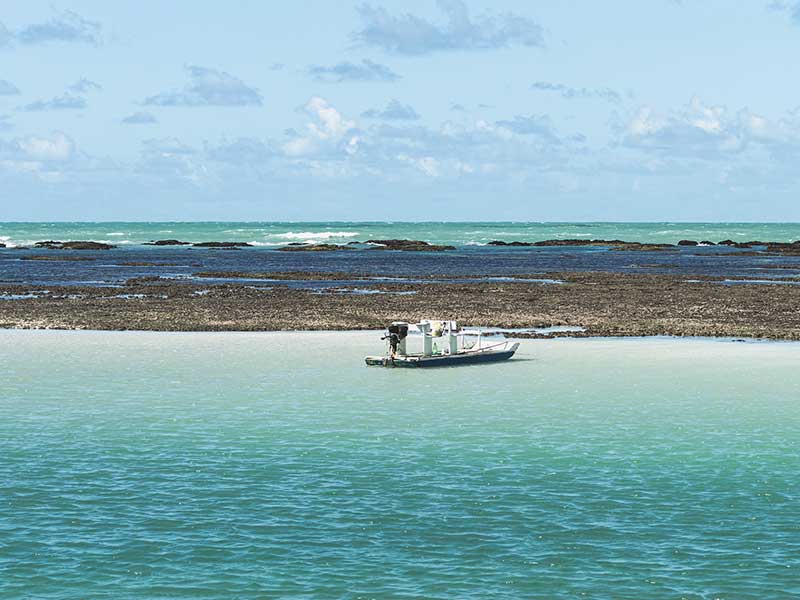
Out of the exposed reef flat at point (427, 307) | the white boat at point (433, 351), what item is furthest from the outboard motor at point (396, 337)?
the exposed reef flat at point (427, 307)

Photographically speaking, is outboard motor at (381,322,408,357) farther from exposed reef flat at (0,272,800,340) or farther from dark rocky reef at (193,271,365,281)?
dark rocky reef at (193,271,365,281)

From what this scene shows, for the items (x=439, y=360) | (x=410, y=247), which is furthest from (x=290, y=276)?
(x=410, y=247)

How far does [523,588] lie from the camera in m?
15.9

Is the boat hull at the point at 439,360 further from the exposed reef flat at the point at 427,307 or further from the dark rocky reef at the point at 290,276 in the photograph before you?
the dark rocky reef at the point at 290,276

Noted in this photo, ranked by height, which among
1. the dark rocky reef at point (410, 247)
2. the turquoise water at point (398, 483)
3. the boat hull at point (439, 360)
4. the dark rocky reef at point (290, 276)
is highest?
the dark rocky reef at point (410, 247)

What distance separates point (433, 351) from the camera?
39281 millimetres

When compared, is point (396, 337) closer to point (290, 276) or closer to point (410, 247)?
point (290, 276)

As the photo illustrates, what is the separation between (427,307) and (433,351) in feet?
67.7

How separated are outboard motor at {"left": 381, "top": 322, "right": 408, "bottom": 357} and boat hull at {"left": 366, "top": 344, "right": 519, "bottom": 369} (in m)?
0.39

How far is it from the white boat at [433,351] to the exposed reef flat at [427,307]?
874cm

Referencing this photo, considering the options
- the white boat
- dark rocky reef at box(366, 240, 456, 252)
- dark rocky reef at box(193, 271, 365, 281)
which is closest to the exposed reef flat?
dark rocky reef at box(193, 271, 365, 281)

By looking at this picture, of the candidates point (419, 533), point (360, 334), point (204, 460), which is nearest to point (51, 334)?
point (360, 334)

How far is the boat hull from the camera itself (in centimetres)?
3788

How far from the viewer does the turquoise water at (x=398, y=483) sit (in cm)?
1641
